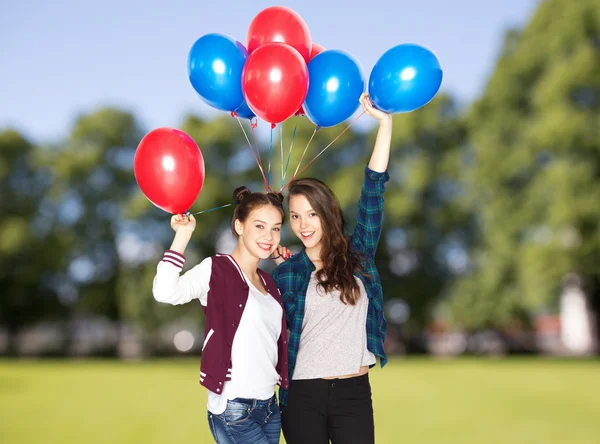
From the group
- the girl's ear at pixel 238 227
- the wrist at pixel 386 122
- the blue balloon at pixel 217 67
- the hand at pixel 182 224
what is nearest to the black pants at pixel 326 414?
the girl's ear at pixel 238 227

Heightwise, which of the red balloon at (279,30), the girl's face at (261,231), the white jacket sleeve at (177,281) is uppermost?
the red balloon at (279,30)

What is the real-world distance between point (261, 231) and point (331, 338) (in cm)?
67

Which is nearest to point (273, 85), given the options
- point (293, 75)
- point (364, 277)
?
point (293, 75)

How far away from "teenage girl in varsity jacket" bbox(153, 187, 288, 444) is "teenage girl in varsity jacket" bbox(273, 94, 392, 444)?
14cm

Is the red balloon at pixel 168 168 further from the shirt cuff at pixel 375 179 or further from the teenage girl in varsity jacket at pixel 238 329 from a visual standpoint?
the shirt cuff at pixel 375 179

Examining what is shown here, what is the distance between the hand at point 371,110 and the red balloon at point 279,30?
0.64m

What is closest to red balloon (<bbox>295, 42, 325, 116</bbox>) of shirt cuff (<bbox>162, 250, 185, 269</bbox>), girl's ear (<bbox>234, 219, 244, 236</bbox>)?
girl's ear (<bbox>234, 219, 244, 236</bbox>)

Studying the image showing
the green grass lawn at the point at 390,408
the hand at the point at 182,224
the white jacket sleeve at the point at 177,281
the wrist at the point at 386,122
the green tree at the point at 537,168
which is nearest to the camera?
the white jacket sleeve at the point at 177,281

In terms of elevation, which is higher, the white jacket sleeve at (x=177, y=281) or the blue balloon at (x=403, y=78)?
the blue balloon at (x=403, y=78)

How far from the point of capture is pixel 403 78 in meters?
3.53

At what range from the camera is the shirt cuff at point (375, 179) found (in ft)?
11.2

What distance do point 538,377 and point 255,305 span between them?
630 inches

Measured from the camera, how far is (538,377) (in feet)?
56.1

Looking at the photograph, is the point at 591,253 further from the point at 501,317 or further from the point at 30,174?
the point at 30,174
